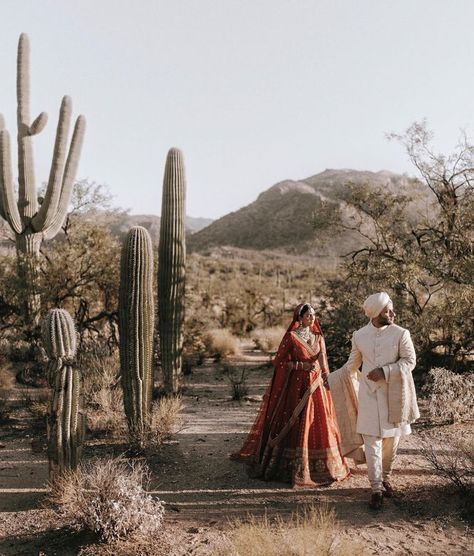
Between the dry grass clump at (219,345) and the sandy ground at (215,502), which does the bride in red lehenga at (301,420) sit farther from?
the dry grass clump at (219,345)

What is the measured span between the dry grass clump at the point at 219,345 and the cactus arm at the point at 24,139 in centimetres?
490

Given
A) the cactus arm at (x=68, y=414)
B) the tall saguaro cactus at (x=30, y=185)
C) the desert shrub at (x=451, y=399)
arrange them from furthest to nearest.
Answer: the tall saguaro cactus at (x=30, y=185) < the desert shrub at (x=451, y=399) < the cactus arm at (x=68, y=414)

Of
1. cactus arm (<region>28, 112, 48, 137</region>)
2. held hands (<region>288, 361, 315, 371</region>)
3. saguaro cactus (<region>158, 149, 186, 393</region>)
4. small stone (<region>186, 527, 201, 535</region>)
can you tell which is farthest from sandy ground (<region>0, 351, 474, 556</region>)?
cactus arm (<region>28, 112, 48, 137</region>)

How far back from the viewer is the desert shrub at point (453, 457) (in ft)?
17.1

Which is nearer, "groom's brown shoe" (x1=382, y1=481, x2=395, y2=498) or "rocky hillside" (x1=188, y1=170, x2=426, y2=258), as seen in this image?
"groom's brown shoe" (x1=382, y1=481, x2=395, y2=498)

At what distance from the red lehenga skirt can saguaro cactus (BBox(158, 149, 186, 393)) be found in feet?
12.8

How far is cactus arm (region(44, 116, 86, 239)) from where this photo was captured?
11754mm

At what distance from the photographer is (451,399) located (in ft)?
25.0

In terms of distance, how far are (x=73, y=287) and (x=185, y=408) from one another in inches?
134

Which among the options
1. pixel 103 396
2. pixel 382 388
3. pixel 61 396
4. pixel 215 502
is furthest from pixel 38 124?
pixel 382 388

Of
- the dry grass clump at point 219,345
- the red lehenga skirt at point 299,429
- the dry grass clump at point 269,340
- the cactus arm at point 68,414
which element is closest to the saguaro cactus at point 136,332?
the cactus arm at point 68,414

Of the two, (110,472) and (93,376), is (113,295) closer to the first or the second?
(93,376)

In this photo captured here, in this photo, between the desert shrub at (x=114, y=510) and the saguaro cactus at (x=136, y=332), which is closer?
the desert shrub at (x=114, y=510)

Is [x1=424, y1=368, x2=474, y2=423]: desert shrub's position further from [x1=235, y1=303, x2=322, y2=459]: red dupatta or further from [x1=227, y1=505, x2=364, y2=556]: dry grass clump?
[x1=227, y1=505, x2=364, y2=556]: dry grass clump
